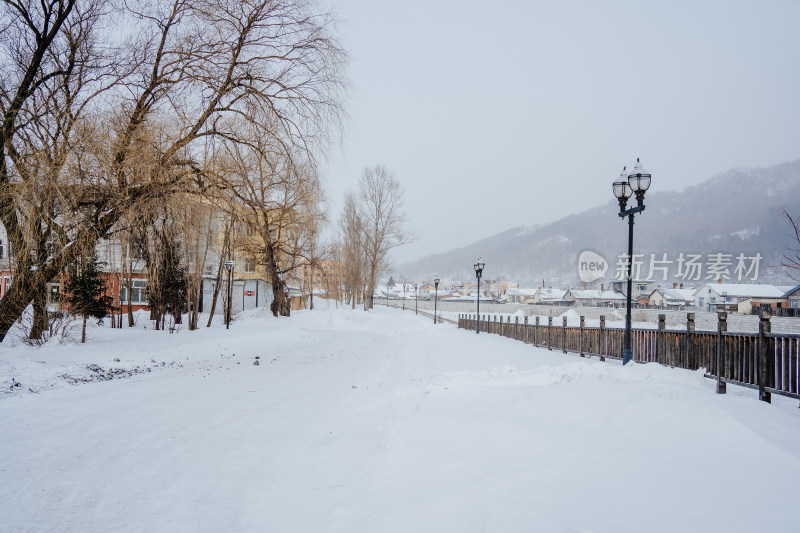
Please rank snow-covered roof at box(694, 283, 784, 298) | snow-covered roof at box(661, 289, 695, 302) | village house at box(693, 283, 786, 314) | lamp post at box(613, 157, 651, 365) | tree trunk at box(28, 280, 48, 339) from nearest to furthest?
lamp post at box(613, 157, 651, 365) < tree trunk at box(28, 280, 48, 339) < village house at box(693, 283, 786, 314) < snow-covered roof at box(694, 283, 784, 298) < snow-covered roof at box(661, 289, 695, 302)

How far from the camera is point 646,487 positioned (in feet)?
10.7

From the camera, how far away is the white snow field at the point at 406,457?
313 cm

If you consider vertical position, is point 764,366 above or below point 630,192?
below

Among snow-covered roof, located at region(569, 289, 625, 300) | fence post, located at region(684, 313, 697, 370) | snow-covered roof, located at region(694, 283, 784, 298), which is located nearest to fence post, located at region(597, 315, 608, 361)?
fence post, located at region(684, 313, 697, 370)

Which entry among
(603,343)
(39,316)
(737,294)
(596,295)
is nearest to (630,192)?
(603,343)

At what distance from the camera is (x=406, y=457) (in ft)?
14.2

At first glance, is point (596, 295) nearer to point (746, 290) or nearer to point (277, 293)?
point (746, 290)

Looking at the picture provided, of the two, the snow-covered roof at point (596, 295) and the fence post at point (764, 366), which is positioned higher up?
the fence post at point (764, 366)

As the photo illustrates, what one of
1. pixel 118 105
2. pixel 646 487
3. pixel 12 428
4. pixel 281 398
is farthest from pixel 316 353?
pixel 646 487

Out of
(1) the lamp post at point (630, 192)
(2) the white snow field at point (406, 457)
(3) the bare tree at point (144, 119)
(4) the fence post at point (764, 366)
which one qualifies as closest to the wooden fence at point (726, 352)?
(4) the fence post at point (764, 366)

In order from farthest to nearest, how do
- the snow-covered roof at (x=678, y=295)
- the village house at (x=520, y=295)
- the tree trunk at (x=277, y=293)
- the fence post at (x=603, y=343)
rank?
the village house at (x=520, y=295), the snow-covered roof at (x=678, y=295), the tree trunk at (x=277, y=293), the fence post at (x=603, y=343)

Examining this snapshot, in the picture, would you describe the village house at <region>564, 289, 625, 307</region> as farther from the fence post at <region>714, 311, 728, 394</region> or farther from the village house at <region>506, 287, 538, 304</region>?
the fence post at <region>714, 311, 728, 394</region>

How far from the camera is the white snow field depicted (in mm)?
3131

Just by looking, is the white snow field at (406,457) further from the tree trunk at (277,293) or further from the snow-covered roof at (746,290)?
the snow-covered roof at (746,290)
